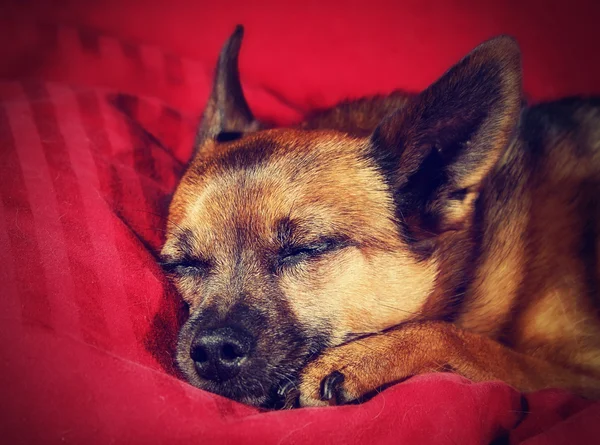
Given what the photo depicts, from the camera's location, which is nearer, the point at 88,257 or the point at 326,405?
the point at 326,405

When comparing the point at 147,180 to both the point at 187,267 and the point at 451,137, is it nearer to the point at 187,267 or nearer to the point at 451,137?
the point at 187,267

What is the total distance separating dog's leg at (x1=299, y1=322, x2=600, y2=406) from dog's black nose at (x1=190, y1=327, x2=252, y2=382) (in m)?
0.16

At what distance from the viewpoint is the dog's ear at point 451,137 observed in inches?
49.0

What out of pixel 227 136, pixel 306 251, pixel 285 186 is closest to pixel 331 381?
pixel 306 251

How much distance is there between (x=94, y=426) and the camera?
0.90 m

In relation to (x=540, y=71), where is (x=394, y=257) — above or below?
below

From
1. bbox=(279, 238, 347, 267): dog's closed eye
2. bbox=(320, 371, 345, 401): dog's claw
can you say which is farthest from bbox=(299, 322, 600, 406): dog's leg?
bbox=(279, 238, 347, 267): dog's closed eye

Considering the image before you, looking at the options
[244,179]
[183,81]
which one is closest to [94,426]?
[244,179]

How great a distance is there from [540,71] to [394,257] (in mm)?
1150

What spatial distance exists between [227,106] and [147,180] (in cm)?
42

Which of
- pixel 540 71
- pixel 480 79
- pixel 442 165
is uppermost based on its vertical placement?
pixel 540 71

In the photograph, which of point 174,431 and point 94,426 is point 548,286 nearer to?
point 174,431

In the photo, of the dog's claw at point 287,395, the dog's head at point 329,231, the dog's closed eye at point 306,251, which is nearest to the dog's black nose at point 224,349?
the dog's head at point 329,231

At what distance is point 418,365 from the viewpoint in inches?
46.9
